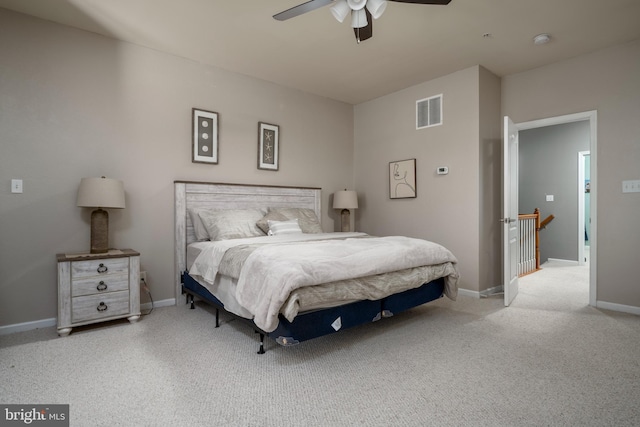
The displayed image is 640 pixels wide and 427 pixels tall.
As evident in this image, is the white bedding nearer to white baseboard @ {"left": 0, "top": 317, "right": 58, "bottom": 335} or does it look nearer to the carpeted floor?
the carpeted floor

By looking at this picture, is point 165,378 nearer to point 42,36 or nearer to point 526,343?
point 526,343

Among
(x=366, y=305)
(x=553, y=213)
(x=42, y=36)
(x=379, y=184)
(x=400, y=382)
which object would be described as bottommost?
(x=400, y=382)

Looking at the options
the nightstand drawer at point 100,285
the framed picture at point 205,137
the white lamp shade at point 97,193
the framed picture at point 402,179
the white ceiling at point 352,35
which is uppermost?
the white ceiling at point 352,35

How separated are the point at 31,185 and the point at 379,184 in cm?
400

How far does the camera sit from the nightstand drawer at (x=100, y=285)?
273 cm

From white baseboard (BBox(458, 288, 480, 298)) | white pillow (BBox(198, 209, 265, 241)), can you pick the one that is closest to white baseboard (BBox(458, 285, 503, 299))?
white baseboard (BBox(458, 288, 480, 298))

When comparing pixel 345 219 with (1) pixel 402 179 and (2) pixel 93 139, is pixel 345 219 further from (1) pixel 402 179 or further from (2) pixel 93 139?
(2) pixel 93 139

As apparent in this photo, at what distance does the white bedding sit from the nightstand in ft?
1.82

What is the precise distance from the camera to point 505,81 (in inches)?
166

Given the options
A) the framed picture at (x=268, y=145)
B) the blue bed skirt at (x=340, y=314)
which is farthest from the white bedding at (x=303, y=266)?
the framed picture at (x=268, y=145)

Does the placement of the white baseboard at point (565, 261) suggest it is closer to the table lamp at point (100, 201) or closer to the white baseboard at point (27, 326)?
the table lamp at point (100, 201)

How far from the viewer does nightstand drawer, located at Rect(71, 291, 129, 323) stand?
272 cm

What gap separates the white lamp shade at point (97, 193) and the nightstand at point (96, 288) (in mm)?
434

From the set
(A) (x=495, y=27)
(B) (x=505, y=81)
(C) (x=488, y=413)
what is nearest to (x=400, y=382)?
(C) (x=488, y=413)
